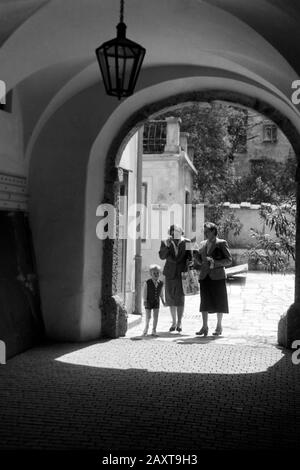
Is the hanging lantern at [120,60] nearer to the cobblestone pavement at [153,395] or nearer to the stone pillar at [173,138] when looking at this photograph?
the cobblestone pavement at [153,395]

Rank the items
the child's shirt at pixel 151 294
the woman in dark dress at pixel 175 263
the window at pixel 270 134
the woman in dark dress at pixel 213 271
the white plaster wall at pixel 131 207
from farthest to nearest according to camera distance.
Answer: the window at pixel 270 134, the white plaster wall at pixel 131 207, the woman in dark dress at pixel 175 263, the child's shirt at pixel 151 294, the woman in dark dress at pixel 213 271

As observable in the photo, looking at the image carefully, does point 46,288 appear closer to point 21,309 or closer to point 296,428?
point 21,309

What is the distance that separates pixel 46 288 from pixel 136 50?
4.22m

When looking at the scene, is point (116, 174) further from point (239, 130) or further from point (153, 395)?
point (239, 130)

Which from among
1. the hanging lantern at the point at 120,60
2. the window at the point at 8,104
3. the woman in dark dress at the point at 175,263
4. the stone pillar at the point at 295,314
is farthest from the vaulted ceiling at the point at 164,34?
the woman in dark dress at the point at 175,263

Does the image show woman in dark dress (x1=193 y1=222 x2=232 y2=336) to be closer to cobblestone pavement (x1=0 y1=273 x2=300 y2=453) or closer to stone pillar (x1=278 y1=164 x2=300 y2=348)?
cobblestone pavement (x1=0 y1=273 x2=300 y2=453)

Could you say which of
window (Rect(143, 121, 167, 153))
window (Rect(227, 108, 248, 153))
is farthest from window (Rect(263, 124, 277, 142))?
window (Rect(143, 121, 167, 153))

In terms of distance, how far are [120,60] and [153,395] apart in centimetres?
301

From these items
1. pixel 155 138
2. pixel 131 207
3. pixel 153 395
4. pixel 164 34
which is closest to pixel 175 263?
pixel 131 207

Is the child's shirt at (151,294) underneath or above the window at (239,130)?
underneath

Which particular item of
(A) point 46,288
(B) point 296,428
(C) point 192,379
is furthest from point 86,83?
(B) point 296,428

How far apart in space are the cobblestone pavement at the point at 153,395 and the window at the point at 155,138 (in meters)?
9.15

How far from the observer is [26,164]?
26.4 feet

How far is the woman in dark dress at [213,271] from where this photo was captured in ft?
27.6
